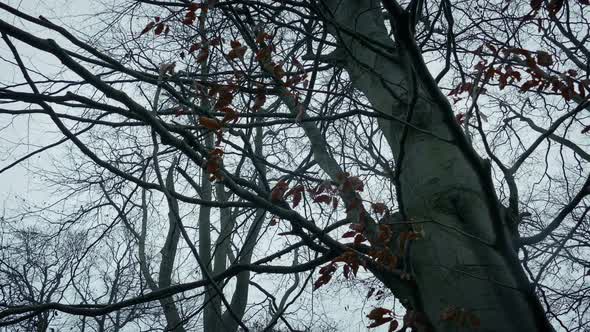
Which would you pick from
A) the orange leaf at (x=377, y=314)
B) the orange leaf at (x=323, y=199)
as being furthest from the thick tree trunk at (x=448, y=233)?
the orange leaf at (x=323, y=199)

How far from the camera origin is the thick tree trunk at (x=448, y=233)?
1.45 metres

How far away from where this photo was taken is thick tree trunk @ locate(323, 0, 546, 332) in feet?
4.77

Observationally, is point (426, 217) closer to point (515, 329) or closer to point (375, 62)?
point (515, 329)

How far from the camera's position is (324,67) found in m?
3.25

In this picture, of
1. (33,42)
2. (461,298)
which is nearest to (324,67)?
(461,298)

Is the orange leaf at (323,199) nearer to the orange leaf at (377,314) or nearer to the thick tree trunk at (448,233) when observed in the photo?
the thick tree trunk at (448,233)

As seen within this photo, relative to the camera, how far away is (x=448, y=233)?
169cm

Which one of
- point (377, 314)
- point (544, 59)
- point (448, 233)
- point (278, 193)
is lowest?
point (377, 314)

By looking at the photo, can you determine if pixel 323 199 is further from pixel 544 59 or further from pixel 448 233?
pixel 544 59

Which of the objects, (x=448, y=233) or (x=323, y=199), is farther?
(x=323, y=199)

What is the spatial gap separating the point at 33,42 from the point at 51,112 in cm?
23

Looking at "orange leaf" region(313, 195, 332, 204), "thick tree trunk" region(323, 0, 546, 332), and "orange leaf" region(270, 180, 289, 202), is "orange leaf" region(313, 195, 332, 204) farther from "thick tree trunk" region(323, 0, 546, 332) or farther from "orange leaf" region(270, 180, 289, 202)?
"thick tree trunk" region(323, 0, 546, 332)

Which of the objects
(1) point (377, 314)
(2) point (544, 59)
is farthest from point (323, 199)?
(2) point (544, 59)

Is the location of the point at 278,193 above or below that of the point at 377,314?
above
